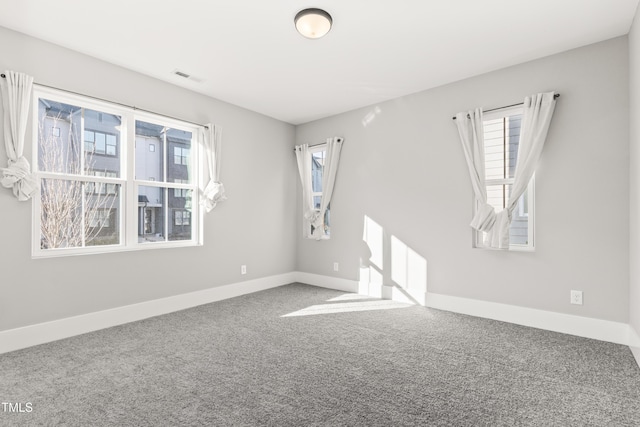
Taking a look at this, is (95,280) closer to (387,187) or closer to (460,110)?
(387,187)

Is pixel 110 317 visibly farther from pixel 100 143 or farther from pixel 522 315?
pixel 522 315

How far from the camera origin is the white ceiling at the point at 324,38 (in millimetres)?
2572

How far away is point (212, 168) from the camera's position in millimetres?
4320

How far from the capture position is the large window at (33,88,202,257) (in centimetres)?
312

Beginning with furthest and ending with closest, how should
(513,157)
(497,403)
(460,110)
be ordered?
(460,110), (513,157), (497,403)

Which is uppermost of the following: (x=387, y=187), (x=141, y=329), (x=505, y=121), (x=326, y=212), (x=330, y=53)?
(x=330, y=53)

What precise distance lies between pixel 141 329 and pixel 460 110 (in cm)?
431

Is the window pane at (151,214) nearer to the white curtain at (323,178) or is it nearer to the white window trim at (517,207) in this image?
the white curtain at (323,178)

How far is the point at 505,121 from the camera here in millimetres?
3627

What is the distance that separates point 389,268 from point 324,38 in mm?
2985

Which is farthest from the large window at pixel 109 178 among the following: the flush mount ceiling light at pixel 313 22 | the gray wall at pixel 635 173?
the gray wall at pixel 635 173

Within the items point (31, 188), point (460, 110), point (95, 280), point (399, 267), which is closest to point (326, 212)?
point (399, 267)

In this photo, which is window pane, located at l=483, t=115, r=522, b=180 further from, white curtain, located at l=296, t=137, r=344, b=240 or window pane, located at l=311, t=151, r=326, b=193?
window pane, located at l=311, t=151, r=326, b=193

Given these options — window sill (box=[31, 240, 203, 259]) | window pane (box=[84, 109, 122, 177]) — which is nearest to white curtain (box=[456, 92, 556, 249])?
window sill (box=[31, 240, 203, 259])
